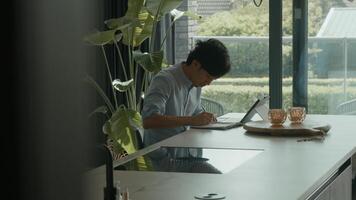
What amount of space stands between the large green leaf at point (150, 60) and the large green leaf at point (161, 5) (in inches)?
13.4

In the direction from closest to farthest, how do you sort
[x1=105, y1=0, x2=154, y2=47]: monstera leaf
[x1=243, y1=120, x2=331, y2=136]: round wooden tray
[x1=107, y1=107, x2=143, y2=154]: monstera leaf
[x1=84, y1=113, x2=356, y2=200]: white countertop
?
[x1=84, y1=113, x2=356, y2=200]: white countertop, [x1=243, y1=120, x2=331, y2=136]: round wooden tray, [x1=107, y1=107, x2=143, y2=154]: monstera leaf, [x1=105, y1=0, x2=154, y2=47]: monstera leaf

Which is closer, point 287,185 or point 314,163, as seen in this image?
point 287,185

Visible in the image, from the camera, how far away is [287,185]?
6.63ft

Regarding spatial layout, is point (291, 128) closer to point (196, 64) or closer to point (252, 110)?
point (252, 110)

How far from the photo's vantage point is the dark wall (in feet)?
0.90

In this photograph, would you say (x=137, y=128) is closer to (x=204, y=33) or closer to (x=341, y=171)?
(x=341, y=171)

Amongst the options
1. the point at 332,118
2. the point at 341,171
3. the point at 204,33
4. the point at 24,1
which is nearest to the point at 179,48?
the point at 204,33

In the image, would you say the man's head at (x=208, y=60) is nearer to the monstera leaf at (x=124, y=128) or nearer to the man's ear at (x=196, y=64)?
the man's ear at (x=196, y=64)

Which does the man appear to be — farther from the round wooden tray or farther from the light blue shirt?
the round wooden tray

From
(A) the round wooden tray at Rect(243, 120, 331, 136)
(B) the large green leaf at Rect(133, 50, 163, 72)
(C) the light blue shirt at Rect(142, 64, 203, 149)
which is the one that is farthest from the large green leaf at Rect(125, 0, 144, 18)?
(A) the round wooden tray at Rect(243, 120, 331, 136)

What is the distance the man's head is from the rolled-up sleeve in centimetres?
19

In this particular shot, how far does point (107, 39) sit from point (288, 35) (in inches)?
79.6

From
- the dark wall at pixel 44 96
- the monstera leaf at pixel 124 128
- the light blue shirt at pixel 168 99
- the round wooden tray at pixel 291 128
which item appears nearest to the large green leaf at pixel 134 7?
the monstera leaf at pixel 124 128

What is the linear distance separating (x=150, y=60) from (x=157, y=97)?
3.01ft
